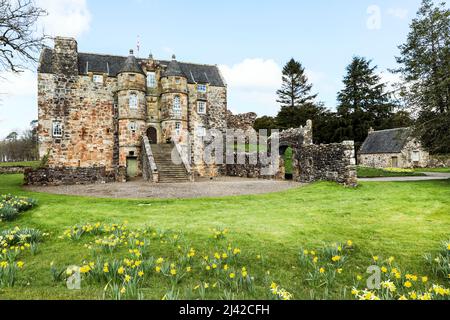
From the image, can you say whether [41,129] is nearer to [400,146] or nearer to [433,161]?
[400,146]

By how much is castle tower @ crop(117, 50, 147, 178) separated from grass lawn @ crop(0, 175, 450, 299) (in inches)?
652

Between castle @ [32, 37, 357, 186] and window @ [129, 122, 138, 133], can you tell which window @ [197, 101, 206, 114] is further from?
window @ [129, 122, 138, 133]

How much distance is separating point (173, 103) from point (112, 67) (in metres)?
7.73

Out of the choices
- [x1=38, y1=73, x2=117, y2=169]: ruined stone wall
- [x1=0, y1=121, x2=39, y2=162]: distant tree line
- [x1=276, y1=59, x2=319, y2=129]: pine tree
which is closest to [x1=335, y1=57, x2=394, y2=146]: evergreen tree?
[x1=276, y1=59, x2=319, y2=129]: pine tree

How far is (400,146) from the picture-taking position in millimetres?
38812

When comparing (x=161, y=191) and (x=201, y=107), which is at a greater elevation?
(x=201, y=107)

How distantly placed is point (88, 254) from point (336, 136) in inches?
2046

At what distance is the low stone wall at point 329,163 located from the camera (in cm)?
1584

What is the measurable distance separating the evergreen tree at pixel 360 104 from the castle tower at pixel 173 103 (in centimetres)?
3225

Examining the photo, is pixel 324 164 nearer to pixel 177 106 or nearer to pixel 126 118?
pixel 177 106

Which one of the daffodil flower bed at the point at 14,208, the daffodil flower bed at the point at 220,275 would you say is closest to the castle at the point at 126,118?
the daffodil flower bed at the point at 14,208

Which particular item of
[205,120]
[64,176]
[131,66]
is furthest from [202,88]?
[64,176]

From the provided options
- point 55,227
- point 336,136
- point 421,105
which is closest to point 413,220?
point 55,227

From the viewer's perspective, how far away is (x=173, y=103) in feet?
96.5
